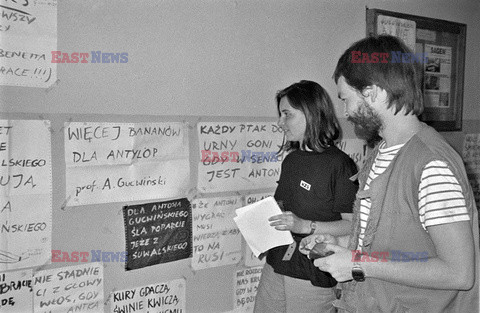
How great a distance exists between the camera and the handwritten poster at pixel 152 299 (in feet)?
5.32

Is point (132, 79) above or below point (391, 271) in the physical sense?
above

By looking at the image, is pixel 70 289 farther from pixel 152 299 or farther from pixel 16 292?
pixel 152 299

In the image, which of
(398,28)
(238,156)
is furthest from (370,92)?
(398,28)

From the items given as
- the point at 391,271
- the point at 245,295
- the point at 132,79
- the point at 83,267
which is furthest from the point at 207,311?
the point at 391,271

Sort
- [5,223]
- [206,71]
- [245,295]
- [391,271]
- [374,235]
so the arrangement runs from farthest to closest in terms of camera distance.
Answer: [245,295], [206,71], [5,223], [374,235], [391,271]

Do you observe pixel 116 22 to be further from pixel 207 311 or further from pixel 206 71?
pixel 207 311

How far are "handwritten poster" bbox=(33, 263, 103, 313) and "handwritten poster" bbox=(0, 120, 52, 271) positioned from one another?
0.07 m

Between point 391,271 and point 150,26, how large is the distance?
113 centimetres

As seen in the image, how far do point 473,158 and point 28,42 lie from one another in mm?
2288

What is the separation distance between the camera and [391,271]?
0.92m

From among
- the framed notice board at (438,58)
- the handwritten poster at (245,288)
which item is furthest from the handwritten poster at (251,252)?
the framed notice board at (438,58)

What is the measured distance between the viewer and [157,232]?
1.66 meters

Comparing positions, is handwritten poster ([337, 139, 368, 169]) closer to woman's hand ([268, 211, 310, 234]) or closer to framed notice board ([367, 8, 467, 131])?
framed notice board ([367, 8, 467, 131])

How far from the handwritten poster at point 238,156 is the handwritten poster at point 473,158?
123 cm
